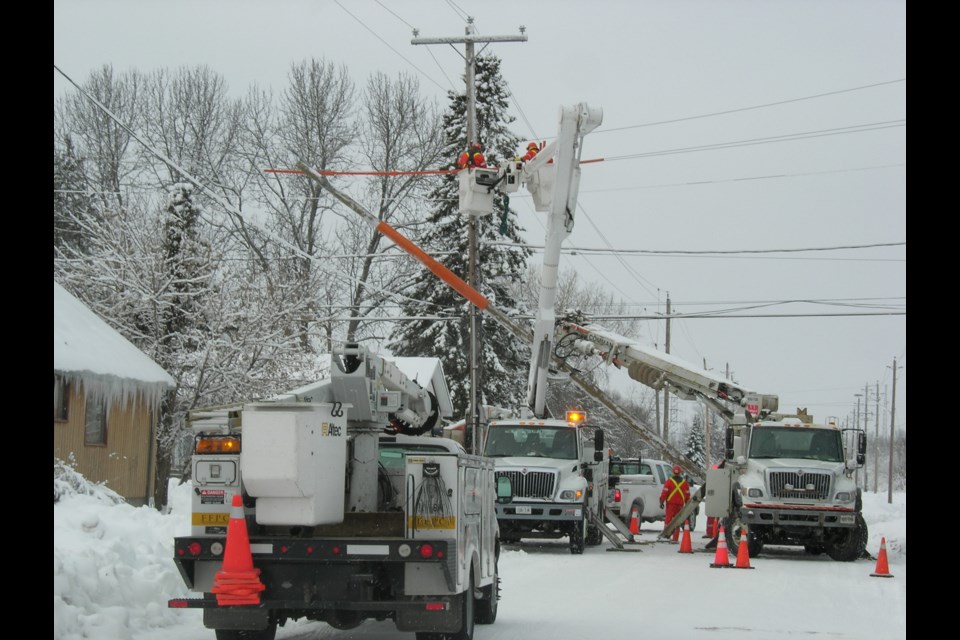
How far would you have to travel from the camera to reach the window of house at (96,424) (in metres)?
25.1

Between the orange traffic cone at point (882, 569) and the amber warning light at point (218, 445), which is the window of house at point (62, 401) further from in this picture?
the orange traffic cone at point (882, 569)

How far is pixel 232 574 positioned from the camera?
9195 mm

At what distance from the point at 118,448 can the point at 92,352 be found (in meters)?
5.52

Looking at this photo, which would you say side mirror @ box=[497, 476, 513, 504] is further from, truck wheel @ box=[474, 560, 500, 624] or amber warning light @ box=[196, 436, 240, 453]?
amber warning light @ box=[196, 436, 240, 453]

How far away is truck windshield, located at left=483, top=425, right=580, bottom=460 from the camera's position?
23.8 meters

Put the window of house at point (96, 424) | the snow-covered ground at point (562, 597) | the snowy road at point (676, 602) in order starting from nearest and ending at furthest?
the snow-covered ground at point (562, 597)
the snowy road at point (676, 602)
the window of house at point (96, 424)

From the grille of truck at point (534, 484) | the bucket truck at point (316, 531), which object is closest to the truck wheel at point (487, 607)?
the bucket truck at point (316, 531)

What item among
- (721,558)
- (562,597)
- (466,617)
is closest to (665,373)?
(721,558)

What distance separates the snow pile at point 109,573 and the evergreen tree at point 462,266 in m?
26.3

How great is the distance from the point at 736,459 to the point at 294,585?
52.3 ft

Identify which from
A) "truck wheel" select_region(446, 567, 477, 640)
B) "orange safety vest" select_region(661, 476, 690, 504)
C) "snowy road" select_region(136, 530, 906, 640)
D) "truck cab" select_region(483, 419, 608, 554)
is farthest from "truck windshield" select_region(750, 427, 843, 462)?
"truck wheel" select_region(446, 567, 477, 640)

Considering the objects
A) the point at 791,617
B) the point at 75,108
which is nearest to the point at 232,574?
the point at 791,617

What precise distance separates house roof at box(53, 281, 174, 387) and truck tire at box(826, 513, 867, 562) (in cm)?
1319

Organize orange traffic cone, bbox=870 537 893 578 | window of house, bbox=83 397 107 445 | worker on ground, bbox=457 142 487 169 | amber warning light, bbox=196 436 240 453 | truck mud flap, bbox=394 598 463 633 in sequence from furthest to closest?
window of house, bbox=83 397 107 445, worker on ground, bbox=457 142 487 169, orange traffic cone, bbox=870 537 893 578, amber warning light, bbox=196 436 240 453, truck mud flap, bbox=394 598 463 633
